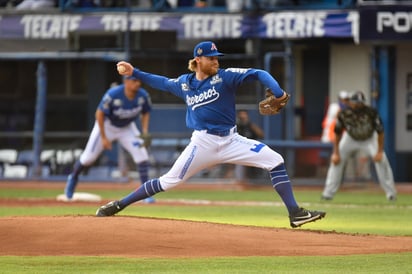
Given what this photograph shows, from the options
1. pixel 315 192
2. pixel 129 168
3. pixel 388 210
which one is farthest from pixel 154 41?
pixel 388 210

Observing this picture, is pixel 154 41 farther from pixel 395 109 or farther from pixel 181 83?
pixel 181 83

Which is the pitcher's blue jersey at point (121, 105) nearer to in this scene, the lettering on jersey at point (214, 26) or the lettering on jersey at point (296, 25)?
the lettering on jersey at point (214, 26)

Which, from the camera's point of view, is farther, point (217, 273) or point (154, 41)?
point (154, 41)

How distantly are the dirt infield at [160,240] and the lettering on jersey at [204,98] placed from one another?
138 cm

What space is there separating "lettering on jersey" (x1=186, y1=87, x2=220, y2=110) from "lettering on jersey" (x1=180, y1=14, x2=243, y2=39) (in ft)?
44.7

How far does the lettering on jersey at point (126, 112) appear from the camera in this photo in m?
20.2

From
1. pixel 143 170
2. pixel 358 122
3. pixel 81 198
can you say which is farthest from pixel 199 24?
pixel 143 170

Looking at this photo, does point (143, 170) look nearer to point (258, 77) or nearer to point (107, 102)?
point (107, 102)

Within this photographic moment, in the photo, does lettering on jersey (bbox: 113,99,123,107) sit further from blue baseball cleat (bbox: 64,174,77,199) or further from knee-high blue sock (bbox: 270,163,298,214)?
knee-high blue sock (bbox: 270,163,298,214)

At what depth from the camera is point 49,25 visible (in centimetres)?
2834

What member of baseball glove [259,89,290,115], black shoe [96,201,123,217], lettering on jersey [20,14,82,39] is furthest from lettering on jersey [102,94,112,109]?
lettering on jersey [20,14,82,39]

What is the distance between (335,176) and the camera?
22.2m

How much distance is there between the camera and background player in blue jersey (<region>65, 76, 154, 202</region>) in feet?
66.2

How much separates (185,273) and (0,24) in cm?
1872
